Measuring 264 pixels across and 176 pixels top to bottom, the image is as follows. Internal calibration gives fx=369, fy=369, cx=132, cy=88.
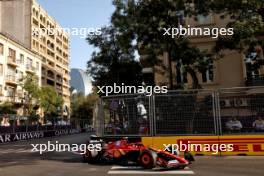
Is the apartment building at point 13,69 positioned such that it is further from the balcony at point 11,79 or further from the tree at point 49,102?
the tree at point 49,102

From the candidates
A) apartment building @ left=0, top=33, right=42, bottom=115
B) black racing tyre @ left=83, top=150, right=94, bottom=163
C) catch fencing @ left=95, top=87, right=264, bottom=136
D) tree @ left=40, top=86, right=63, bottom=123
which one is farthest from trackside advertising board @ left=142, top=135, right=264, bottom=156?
apartment building @ left=0, top=33, right=42, bottom=115

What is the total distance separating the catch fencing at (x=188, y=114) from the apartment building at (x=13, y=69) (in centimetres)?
4378

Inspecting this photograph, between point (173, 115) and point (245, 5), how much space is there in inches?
269

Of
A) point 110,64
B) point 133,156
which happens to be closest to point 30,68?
point 110,64

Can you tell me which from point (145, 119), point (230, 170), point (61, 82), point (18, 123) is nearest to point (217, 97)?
point (145, 119)

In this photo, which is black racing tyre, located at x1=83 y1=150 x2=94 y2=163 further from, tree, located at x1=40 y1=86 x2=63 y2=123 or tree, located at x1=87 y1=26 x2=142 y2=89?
tree, located at x1=40 y1=86 x2=63 y2=123

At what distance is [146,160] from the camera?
11.5 meters

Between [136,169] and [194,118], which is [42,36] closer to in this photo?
[194,118]

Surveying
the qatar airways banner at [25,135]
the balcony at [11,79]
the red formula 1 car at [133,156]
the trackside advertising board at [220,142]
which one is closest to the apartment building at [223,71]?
the trackside advertising board at [220,142]

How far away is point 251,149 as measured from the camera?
14234 millimetres

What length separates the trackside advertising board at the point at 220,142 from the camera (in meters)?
14.2

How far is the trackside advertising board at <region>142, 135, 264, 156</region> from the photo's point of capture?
14188mm

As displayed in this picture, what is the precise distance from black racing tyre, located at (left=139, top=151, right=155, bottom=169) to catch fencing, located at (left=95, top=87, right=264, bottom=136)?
10.0 feet

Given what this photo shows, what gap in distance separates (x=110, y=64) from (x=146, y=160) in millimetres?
24420
